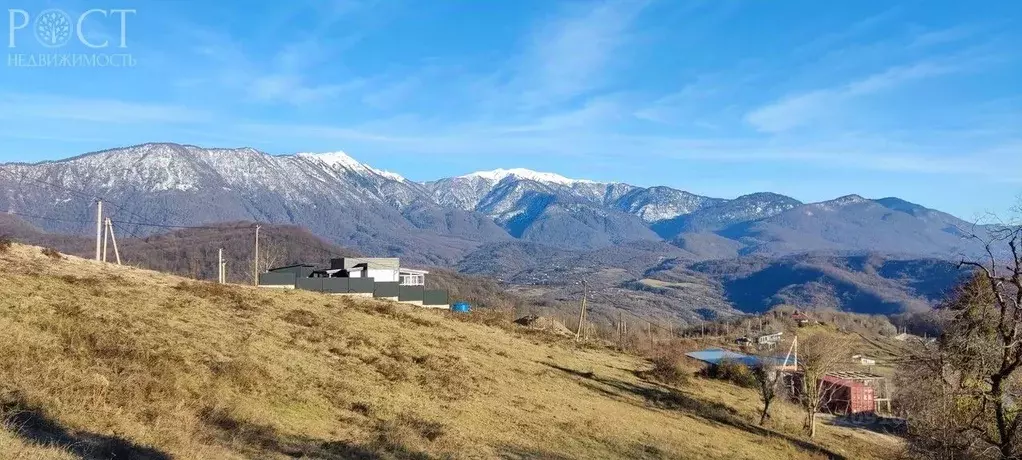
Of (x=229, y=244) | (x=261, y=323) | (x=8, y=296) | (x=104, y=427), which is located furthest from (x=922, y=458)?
(x=229, y=244)

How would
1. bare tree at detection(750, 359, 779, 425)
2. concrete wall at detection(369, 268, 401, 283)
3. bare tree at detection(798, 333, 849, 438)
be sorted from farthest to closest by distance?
concrete wall at detection(369, 268, 401, 283) → bare tree at detection(750, 359, 779, 425) → bare tree at detection(798, 333, 849, 438)

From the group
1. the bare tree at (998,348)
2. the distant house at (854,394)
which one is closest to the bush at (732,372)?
the distant house at (854,394)

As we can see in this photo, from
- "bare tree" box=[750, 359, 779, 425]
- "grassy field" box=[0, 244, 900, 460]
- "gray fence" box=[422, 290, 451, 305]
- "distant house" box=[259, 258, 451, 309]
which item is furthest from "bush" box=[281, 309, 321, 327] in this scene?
"gray fence" box=[422, 290, 451, 305]

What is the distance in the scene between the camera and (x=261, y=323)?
91.6 feet

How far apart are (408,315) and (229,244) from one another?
135055mm

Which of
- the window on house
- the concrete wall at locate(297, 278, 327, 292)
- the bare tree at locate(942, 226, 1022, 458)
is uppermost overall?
the bare tree at locate(942, 226, 1022, 458)

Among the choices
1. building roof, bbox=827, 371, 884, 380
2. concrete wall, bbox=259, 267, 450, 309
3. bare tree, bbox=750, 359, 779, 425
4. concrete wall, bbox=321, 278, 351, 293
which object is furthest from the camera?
concrete wall, bbox=321, 278, 351, 293

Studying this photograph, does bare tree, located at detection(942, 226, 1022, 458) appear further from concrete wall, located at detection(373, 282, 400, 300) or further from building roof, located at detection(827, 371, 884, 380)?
concrete wall, located at detection(373, 282, 400, 300)

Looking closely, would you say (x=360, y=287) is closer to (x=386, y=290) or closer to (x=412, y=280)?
(x=386, y=290)

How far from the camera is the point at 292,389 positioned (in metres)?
20.0

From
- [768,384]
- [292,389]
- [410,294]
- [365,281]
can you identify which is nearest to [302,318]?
[292,389]

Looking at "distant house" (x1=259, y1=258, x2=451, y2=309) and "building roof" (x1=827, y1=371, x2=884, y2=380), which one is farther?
"distant house" (x1=259, y1=258, x2=451, y2=309)

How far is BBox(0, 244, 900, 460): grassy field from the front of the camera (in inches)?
550

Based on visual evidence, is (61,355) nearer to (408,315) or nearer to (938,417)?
(938,417)
